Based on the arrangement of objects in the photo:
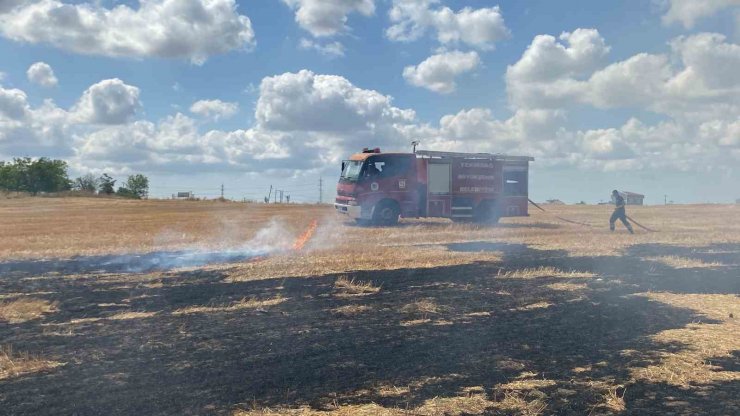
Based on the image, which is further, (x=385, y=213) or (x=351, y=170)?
(x=351, y=170)

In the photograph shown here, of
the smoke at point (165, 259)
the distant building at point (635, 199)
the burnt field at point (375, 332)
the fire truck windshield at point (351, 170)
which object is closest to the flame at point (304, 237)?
the smoke at point (165, 259)

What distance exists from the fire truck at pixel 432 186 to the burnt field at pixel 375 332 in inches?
299

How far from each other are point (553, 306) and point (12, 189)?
83.5 metres

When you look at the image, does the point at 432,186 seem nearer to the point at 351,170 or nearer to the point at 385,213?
the point at 385,213

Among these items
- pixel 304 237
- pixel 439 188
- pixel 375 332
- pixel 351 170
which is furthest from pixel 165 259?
pixel 439 188

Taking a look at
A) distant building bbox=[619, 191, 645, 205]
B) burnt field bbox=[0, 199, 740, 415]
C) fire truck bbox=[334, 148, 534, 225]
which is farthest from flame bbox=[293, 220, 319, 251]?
distant building bbox=[619, 191, 645, 205]

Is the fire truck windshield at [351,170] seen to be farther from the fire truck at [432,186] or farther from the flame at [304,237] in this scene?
the flame at [304,237]

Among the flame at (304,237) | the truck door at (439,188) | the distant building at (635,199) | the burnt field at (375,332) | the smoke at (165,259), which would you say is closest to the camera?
the burnt field at (375,332)

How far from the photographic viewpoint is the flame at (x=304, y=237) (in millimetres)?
18547

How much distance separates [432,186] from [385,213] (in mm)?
2486

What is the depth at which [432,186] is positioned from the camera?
24.8 metres

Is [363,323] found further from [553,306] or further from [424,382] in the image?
[553,306]

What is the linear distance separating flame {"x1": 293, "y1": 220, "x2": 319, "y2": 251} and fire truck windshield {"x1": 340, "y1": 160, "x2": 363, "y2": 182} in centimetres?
263

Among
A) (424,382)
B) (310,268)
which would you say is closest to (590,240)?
(310,268)
